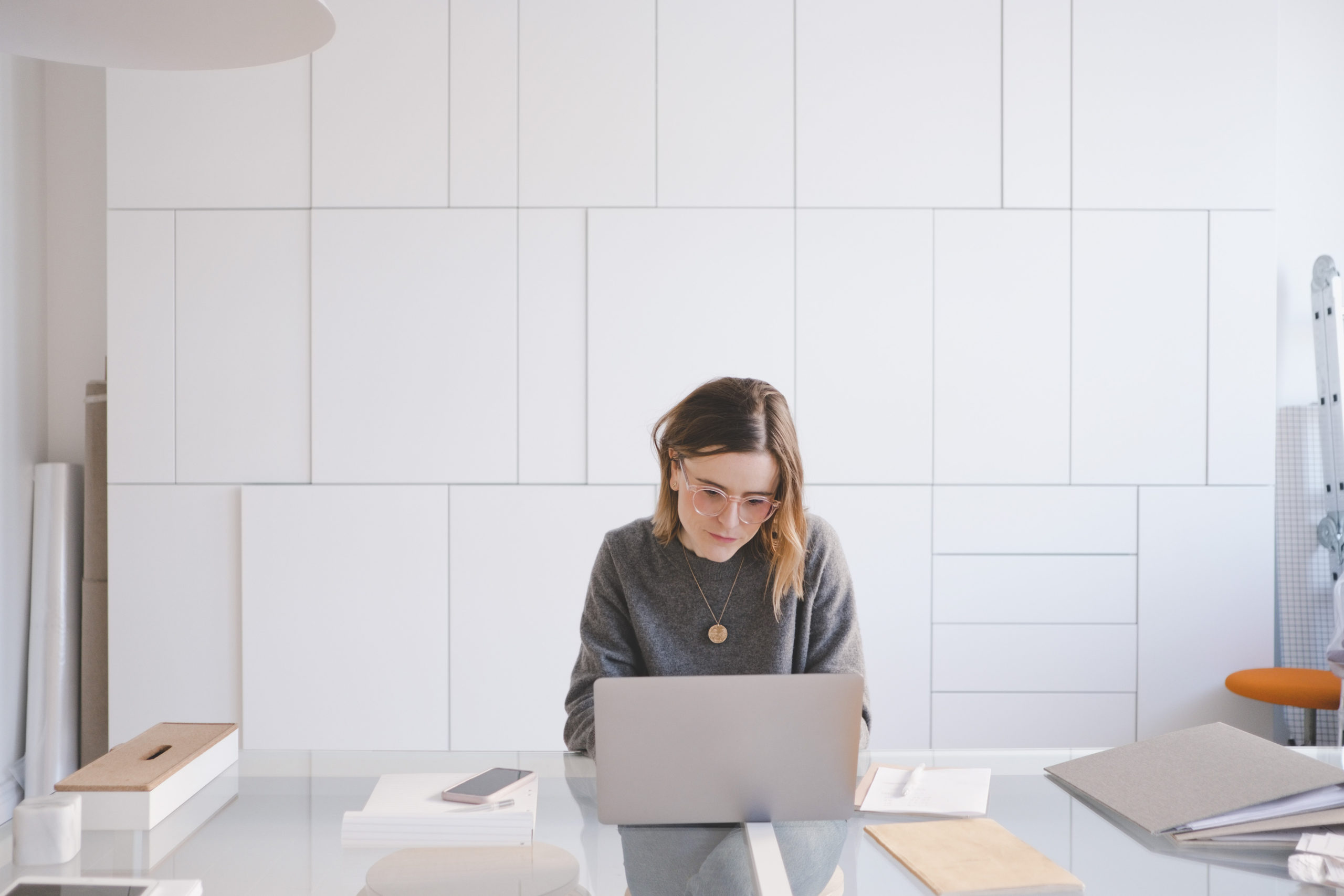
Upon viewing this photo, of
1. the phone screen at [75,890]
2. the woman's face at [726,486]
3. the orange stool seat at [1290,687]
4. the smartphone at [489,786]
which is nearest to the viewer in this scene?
the phone screen at [75,890]

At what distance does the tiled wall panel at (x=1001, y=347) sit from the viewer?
10.6ft

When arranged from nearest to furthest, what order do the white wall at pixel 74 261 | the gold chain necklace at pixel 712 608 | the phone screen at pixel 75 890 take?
the phone screen at pixel 75 890
the gold chain necklace at pixel 712 608
the white wall at pixel 74 261

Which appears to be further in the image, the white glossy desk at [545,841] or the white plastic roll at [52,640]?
the white plastic roll at [52,640]

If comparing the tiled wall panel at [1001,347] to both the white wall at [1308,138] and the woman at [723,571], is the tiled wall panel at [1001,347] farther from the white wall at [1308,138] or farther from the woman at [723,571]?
the woman at [723,571]

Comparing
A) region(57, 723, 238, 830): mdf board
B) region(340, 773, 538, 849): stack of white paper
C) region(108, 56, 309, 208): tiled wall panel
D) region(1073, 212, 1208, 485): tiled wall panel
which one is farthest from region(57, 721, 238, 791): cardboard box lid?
region(1073, 212, 1208, 485): tiled wall panel

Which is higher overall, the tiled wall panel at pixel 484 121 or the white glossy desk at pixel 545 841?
the tiled wall panel at pixel 484 121

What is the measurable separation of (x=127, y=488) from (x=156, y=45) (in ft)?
8.13

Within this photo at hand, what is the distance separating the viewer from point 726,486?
1.65 meters

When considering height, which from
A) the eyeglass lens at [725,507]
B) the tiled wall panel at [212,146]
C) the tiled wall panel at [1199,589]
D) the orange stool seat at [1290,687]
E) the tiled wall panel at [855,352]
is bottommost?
the orange stool seat at [1290,687]

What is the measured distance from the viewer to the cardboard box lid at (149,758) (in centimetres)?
116

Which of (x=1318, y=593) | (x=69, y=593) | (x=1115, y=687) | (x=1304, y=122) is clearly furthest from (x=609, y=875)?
(x=1304, y=122)

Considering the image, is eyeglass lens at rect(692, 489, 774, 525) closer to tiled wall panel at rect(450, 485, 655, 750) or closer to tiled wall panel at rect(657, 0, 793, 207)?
tiled wall panel at rect(450, 485, 655, 750)

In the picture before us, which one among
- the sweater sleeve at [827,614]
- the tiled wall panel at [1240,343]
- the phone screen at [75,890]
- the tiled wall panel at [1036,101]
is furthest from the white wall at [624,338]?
the phone screen at [75,890]

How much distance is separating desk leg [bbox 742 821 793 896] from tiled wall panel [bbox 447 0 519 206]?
8.29 ft
